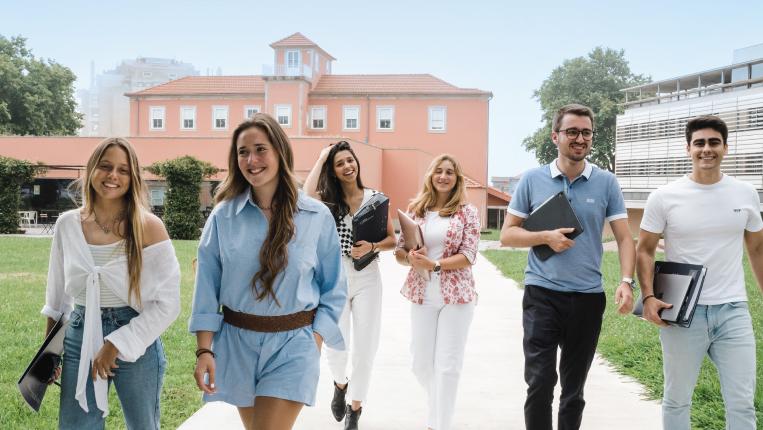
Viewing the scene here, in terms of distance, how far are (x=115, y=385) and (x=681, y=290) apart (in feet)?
9.94

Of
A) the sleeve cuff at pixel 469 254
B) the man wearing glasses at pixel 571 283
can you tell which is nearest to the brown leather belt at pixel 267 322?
the man wearing glasses at pixel 571 283

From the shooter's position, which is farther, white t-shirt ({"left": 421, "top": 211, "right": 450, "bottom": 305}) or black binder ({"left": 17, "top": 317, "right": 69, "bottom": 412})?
white t-shirt ({"left": 421, "top": 211, "right": 450, "bottom": 305})

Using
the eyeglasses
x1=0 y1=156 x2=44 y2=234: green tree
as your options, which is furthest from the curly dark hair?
x1=0 y1=156 x2=44 y2=234: green tree

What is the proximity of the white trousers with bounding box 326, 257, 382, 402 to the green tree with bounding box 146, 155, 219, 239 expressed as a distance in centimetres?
2418

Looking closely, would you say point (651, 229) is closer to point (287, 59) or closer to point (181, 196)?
point (181, 196)

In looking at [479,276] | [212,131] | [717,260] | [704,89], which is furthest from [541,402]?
[212,131]

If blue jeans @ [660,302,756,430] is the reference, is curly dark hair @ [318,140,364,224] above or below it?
above

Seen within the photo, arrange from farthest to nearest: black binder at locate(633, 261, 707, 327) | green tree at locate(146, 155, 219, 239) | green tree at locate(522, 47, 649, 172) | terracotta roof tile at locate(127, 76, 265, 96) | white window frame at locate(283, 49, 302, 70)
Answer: green tree at locate(522, 47, 649, 172) → terracotta roof tile at locate(127, 76, 265, 96) → white window frame at locate(283, 49, 302, 70) → green tree at locate(146, 155, 219, 239) → black binder at locate(633, 261, 707, 327)

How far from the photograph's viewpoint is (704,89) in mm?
42844

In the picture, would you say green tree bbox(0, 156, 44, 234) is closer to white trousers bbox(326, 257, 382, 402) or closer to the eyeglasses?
white trousers bbox(326, 257, 382, 402)

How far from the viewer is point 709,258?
13.4 feet

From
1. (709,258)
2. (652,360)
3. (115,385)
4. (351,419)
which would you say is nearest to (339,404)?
(351,419)

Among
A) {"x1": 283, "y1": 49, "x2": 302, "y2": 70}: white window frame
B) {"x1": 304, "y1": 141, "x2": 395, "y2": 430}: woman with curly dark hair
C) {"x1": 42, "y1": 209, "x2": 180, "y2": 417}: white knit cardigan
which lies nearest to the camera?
{"x1": 42, "y1": 209, "x2": 180, "y2": 417}: white knit cardigan

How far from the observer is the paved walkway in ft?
17.8
